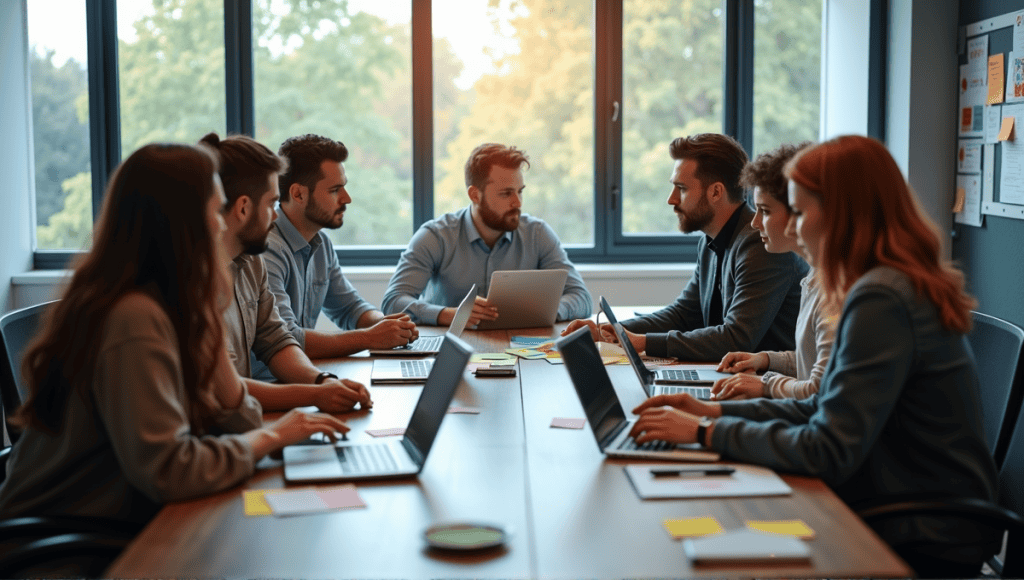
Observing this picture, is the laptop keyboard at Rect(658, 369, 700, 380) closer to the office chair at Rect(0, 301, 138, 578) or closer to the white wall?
the office chair at Rect(0, 301, 138, 578)

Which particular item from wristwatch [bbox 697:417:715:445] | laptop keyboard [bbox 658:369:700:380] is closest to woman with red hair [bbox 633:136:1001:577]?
wristwatch [bbox 697:417:715:445]

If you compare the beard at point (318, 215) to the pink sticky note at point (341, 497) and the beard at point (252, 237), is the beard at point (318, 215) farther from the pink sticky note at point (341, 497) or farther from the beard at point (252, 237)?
the pink sticky note at point (341, 497)

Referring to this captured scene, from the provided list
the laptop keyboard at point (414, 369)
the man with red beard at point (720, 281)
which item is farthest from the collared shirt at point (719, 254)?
the laptop keyboard at point (414, 369)

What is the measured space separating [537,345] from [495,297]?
0.32 metres

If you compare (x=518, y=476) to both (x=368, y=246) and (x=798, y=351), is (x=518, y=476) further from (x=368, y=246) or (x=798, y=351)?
(x=368, y=246)

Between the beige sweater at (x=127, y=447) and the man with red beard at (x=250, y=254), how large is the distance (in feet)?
2.14

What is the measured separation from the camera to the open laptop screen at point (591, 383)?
1806mm

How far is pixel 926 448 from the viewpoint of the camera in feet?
5.32

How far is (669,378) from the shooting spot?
252 cm

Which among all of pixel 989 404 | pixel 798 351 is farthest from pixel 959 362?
pixel 798 351

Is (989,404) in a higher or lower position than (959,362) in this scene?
lower

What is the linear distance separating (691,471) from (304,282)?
6.54 ft

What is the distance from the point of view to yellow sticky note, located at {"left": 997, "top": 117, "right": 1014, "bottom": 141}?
364cm

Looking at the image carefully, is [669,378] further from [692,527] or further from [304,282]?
[304,282]
